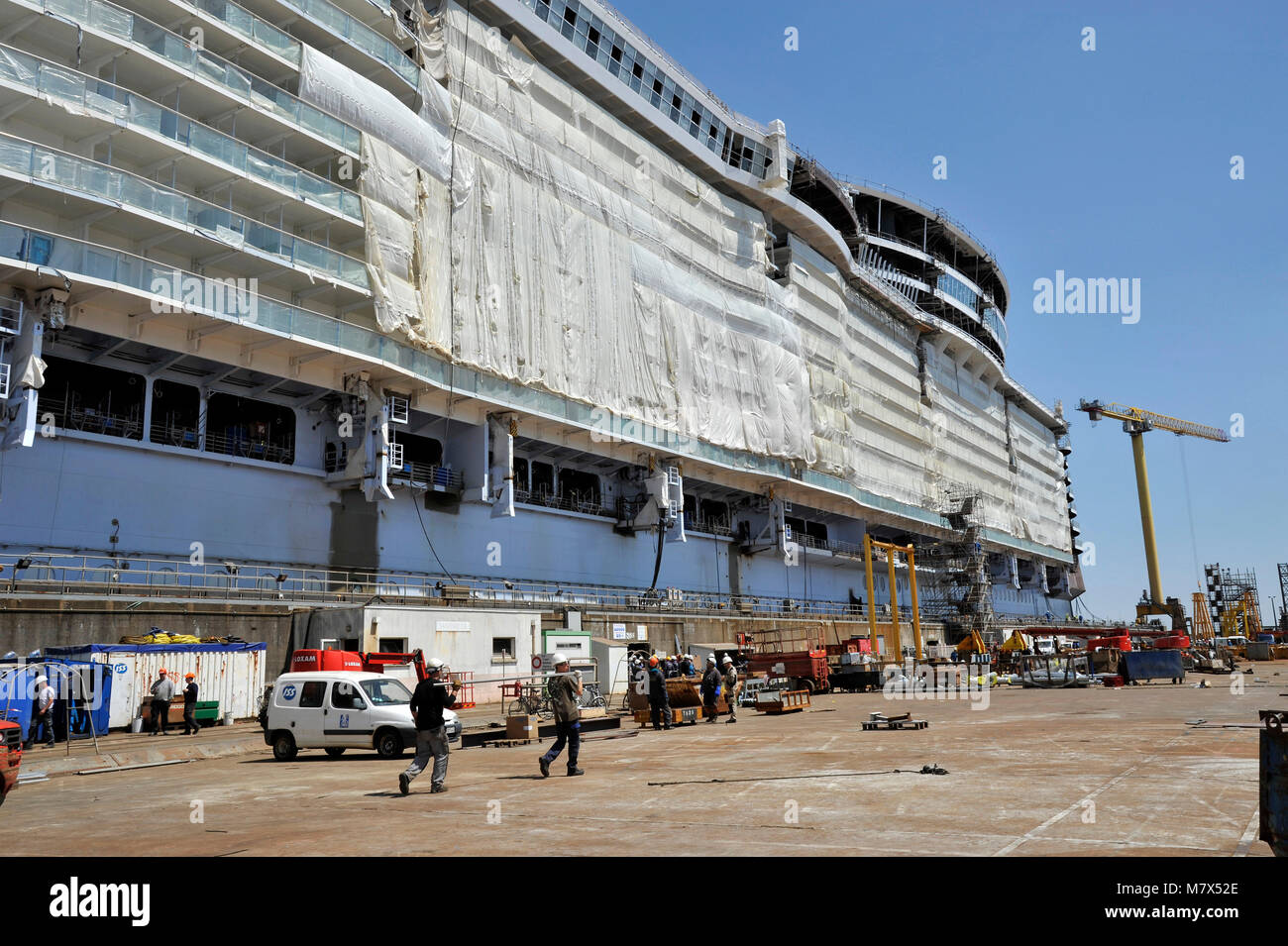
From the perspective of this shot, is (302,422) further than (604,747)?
Yes

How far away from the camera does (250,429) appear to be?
33438 mm

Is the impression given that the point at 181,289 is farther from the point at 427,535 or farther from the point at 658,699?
the point at 658,699

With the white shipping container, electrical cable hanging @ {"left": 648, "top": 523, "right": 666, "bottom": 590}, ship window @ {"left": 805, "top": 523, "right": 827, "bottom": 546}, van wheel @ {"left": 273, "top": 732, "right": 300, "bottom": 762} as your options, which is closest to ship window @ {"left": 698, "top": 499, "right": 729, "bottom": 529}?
electrical cable hanging @ {"left": 648, "top": 523, "right": 666, "bottom": 590}

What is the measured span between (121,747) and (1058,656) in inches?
1268

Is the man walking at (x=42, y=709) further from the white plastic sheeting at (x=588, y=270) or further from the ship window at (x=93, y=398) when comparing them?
the white plastic sheeting at (x=588, y=270)

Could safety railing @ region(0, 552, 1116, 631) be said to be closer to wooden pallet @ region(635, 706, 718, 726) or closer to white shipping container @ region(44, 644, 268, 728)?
white shipping container @ region(44, 644, 268, 728)

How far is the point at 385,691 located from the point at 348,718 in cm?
86

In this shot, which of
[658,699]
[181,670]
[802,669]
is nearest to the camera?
[658,699]

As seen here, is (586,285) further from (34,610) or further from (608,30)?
(34,610)

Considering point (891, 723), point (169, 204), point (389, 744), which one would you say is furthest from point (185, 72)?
point (891, 723)

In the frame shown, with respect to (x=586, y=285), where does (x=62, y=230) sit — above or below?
below
